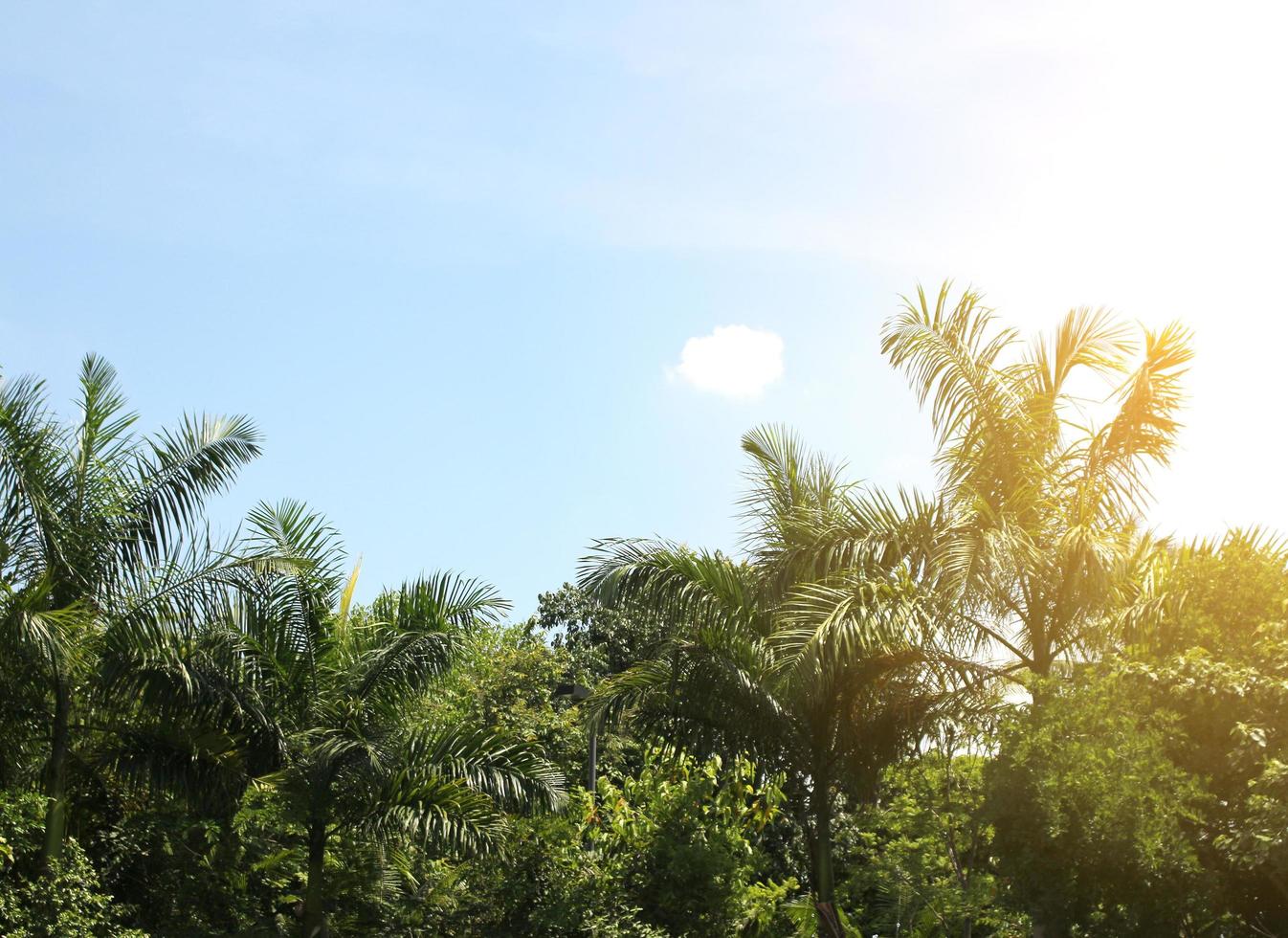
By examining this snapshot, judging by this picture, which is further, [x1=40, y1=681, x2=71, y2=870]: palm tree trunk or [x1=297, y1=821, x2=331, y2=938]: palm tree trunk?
[x1=297, y1=821, x2=331, y2=938]: palm tree trunk

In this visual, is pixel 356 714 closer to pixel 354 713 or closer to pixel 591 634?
pixel 354 713

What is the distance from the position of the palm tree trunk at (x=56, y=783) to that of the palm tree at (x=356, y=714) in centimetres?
154

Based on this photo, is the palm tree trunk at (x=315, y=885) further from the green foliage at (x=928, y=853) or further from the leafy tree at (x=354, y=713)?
the green foliage at (x=928, y=853)

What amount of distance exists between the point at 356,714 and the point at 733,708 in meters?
4.63

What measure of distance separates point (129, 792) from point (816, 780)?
378 inches

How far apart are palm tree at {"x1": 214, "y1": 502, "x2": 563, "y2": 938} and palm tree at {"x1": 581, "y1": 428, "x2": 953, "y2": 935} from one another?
1748 mm

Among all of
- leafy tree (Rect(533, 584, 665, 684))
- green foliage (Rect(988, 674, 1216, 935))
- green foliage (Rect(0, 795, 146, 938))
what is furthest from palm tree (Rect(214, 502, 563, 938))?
leafy tree (Rect(533, 584, 665, 684))

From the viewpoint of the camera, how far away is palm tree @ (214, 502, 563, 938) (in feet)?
48.6

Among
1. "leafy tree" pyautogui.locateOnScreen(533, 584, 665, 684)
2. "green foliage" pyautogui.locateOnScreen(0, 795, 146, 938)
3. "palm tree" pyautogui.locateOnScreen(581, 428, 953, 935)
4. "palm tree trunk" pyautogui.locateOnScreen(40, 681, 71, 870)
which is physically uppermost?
"leafy tree" pyautogui.locateOnScreen(533, 584, 665, 684)

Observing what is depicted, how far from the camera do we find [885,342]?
49.2ft

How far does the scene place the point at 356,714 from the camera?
15469mm

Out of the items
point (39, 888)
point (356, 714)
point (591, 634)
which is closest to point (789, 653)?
point (356, 714)

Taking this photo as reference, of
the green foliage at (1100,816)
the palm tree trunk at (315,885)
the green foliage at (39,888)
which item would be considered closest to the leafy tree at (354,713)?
the palm tree trunk at (315,885)

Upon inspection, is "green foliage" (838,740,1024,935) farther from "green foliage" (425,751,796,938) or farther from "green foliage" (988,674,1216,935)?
"green foliage" (988,674,1216,935)
